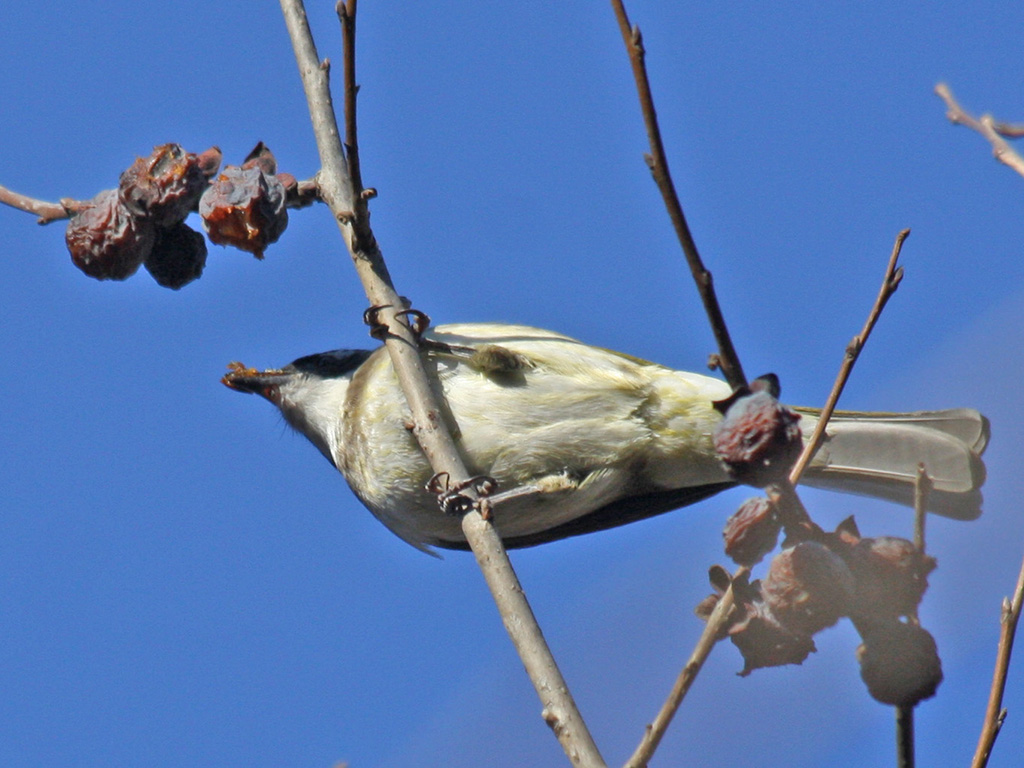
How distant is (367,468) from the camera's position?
12.8 feet

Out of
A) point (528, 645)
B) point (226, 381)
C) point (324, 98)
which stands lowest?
point (528, 645)

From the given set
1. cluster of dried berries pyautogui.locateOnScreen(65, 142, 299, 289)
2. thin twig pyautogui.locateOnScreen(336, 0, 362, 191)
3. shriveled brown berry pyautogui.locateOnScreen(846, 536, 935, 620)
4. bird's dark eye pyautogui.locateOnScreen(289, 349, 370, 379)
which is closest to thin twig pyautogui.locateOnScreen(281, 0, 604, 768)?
thin twig pyautogui.locateOnScreen(336, 0, 362, 191)

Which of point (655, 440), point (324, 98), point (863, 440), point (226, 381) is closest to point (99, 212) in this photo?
point (324, 98)

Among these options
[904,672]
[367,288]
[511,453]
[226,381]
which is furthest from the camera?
[226,381]

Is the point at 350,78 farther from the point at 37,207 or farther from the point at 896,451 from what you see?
the point at 896,451

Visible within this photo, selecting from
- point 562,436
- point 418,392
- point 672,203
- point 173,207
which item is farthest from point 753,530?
point 173,207

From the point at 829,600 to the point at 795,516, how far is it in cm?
18

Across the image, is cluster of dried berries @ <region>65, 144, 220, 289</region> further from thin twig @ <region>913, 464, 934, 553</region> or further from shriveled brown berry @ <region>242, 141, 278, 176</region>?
thin twig @ <region>913, 464, 934, 553</region>

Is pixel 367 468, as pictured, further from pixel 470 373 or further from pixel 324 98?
pixel 324 98

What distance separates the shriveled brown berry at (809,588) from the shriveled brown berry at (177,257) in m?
1.86

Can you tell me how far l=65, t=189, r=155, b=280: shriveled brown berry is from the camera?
118 inches

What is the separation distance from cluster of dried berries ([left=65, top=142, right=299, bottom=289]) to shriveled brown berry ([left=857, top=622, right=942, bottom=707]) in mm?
1877

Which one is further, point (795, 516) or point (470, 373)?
point (470, 373)

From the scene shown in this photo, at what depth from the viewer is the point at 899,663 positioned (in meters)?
1.98
